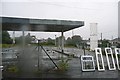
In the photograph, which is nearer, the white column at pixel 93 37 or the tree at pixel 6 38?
the tree at pixel 6 38

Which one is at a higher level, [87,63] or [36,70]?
[87,63]

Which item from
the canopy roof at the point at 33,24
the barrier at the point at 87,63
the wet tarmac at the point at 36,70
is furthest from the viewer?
the barrier at the point at 87,63

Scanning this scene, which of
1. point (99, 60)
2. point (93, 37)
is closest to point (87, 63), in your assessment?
point (99, 60)

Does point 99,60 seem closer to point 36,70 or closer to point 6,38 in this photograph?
point 36,70

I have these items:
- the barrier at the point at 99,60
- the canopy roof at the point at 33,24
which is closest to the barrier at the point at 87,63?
the barrier at the point at 99,60

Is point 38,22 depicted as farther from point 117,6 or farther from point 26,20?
point 117,6

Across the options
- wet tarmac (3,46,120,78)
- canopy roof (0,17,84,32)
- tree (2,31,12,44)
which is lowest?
wet tarmac (3,46,120,78)

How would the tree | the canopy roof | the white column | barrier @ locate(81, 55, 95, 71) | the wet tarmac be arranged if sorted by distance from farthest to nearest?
barrier @ locate(81, 55, 95, 71) < the white column < the wet tarmac < the canopy roof < the tree

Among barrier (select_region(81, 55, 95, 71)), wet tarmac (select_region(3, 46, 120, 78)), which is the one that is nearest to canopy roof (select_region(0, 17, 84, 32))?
wet tarmac (select_region(3, 46, 120, 78))

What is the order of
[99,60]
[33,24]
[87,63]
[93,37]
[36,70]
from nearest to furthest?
[33,24]
[36,70]
[87,63]
[93,37]
[99,60]

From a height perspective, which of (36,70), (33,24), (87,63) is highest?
(33,24)

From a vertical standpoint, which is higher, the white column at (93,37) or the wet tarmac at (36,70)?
the white column at (93,37)

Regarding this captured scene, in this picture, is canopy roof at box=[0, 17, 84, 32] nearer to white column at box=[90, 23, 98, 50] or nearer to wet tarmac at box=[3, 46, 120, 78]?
white column at box=[90, 23, 98, 50]

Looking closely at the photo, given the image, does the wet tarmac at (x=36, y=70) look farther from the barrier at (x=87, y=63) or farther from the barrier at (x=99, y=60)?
the barrier at (x=99, y=60)
